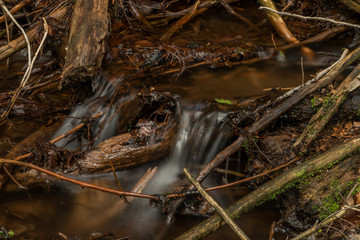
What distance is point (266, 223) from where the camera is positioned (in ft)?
11.7

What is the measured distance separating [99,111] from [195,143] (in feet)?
4.29

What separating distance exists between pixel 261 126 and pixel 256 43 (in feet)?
7.61

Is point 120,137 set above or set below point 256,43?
below

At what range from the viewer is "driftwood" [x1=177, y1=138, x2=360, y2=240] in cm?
287

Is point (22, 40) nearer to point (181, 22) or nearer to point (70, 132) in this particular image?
point (70, 132)

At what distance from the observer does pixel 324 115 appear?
3.63 m

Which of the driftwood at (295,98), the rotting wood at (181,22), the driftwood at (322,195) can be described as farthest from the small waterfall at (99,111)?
the driftwood at (322,195)

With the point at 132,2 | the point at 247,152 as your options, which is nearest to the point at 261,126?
the point at 247,152

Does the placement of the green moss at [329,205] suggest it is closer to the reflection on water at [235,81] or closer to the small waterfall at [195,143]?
the small waterfall at [195,143]

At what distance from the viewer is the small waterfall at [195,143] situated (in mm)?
4125

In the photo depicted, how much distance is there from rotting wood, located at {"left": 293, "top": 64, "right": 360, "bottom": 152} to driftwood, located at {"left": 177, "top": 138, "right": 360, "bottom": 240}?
41 cm

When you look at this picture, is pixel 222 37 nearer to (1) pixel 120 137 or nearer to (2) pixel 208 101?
(2) pixel 208 101

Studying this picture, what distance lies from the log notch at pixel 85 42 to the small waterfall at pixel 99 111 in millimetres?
345

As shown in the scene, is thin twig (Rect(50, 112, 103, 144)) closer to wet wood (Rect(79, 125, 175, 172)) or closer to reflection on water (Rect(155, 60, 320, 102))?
wet wood (Rect(79, 125, 175, 172))
